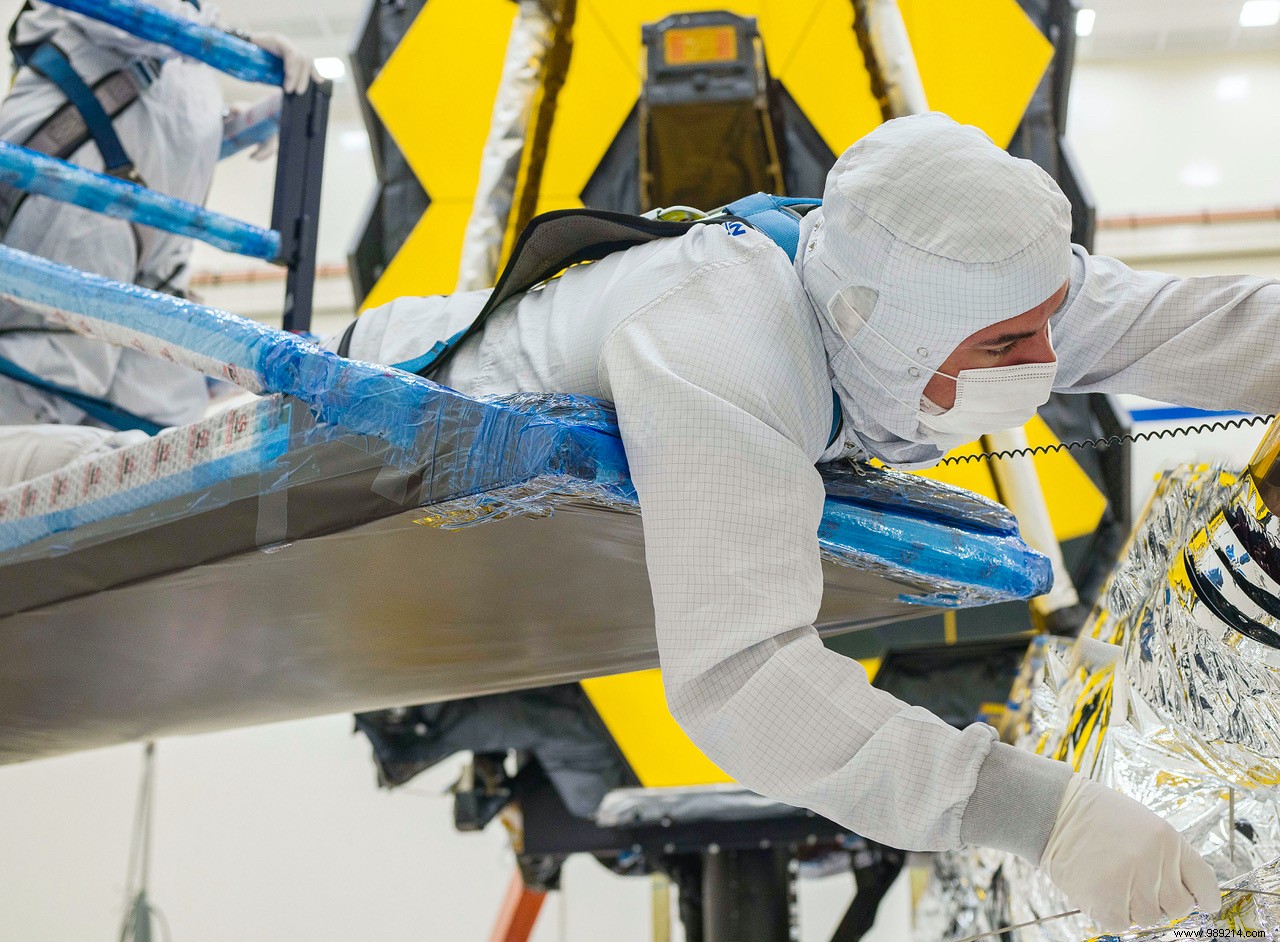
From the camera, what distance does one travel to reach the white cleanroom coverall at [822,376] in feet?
2.93

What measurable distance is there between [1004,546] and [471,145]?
73.9 inches

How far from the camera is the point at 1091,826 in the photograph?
2.85ft

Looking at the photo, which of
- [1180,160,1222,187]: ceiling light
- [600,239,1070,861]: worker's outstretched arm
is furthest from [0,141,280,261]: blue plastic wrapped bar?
[1180,160,1222,187]: ceiling light

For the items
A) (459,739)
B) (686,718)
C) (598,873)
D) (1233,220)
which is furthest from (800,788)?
(1233,220)

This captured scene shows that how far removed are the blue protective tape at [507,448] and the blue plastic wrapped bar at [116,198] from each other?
343 millimetres

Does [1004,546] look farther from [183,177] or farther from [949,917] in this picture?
[183,177]

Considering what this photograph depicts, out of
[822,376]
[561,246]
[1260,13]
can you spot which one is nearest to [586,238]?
[561,246]

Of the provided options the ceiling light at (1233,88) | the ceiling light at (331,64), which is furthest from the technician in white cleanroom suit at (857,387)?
the ceiling light at (1233,88)

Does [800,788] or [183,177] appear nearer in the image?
[800,788]

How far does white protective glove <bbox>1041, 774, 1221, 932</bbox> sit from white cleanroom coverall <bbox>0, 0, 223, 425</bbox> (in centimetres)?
172

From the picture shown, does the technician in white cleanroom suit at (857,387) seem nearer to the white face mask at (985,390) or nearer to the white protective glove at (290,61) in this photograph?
the white face mask at (985,390)

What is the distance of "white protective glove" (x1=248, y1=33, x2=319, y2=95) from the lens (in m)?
2.04

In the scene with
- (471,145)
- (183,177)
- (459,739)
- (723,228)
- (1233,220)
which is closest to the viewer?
(723,228)

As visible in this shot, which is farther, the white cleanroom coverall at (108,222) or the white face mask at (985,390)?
the white cleanroom coverall at (108,222)
